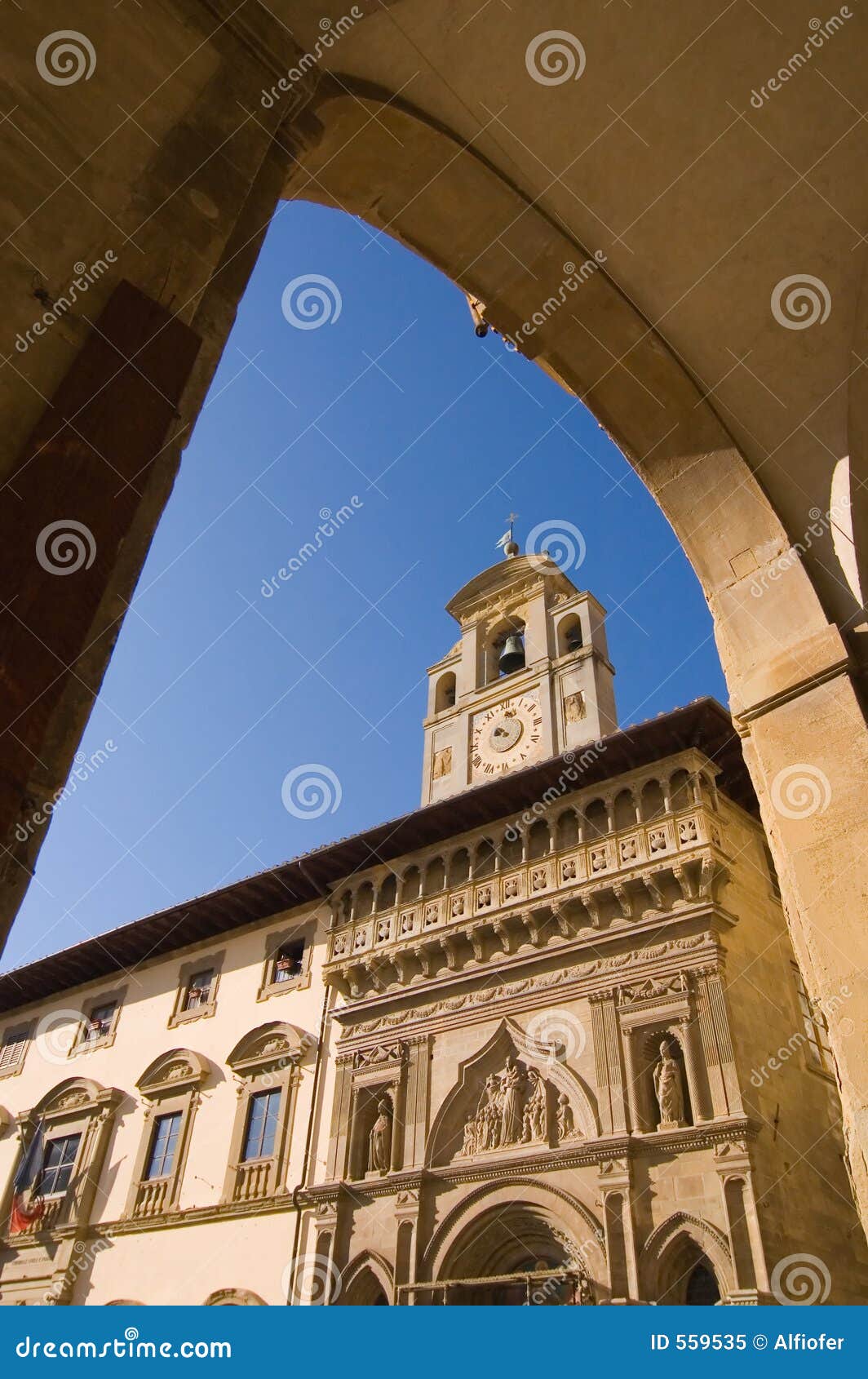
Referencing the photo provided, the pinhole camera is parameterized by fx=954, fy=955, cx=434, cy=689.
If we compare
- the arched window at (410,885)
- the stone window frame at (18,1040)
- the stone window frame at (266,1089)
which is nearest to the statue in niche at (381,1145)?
the stone window frame at (266,1089)

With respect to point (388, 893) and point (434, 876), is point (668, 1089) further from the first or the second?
point (388, 893)

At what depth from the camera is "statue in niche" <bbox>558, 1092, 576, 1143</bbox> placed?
42.9 feet

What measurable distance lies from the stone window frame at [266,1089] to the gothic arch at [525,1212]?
10.9 ft

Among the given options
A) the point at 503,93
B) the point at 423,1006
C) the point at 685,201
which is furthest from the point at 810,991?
the point at 423,1006

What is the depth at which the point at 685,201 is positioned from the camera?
4773 millimetres

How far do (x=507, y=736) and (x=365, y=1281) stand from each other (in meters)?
10.8

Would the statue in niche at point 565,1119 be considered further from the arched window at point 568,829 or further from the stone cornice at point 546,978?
the arched window at point 568,829

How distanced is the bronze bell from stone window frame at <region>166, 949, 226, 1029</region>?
9057 millimetres

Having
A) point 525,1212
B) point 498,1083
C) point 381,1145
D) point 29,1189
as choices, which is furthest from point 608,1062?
point 29,1189

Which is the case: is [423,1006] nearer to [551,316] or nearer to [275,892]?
[275,892]

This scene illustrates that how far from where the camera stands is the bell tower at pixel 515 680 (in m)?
20.3

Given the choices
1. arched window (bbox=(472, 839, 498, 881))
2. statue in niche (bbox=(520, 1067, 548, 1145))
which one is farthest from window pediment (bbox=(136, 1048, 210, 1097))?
statue in niche (bbox=(520, 1067, 548, 1145))

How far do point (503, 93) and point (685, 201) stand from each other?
105 cm

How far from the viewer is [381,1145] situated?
14.9m
